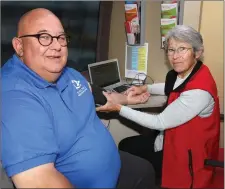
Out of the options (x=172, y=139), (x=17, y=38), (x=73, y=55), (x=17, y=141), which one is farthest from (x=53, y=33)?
(x=73, y=55)

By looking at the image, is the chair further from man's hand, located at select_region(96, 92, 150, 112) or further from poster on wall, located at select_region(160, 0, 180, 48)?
poster on wall, located at select_region(160, 0, 180, 48)

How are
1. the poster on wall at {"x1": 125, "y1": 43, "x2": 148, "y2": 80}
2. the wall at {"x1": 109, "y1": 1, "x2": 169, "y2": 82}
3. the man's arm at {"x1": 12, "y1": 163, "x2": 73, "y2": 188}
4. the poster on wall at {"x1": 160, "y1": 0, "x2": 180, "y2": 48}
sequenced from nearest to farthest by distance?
the man's arm at {"x1": 12, "y1": 163, "x2": 73, "y2": 188} → the poster on wall at {"x1": 160, "y1": 0, "x2": 180, "y2": 48} → the wall at {"x1": 109, "y1": 1, "x2": 169, "y2": 82} → the poster on wall at {"x1": 125, "y1": 43, "x2": 148, "y2": 80}

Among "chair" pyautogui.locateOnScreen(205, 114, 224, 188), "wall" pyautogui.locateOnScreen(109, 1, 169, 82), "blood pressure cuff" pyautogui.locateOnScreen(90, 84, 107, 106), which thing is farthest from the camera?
"wall" pyautogui.locateOnScreen(109, 1, 169, 82)

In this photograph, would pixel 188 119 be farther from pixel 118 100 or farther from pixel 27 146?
pixel 27 146

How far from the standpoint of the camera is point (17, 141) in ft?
3.31

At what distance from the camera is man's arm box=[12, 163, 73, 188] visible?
95cm

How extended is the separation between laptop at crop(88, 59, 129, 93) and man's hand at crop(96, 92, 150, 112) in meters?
0.22

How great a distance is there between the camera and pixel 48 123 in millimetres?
1113

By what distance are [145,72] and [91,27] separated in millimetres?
576

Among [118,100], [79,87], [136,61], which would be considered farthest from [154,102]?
[79,87]

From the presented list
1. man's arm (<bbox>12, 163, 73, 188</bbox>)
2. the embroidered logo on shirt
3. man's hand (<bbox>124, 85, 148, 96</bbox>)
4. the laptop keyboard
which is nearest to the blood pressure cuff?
the embroidered logo on shirt

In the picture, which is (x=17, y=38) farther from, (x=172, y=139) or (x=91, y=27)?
(x=91, y=27)

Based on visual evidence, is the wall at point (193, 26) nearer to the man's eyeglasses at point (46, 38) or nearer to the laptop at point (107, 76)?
the laptop at point (107, 76)

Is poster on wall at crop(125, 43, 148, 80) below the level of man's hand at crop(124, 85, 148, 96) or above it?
above
